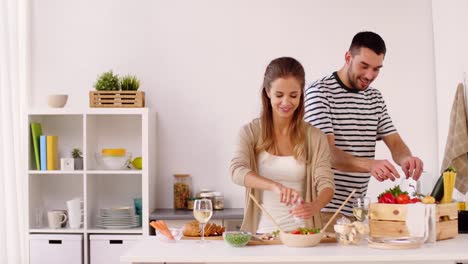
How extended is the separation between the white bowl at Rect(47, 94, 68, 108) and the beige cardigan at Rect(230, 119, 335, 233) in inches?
90.5

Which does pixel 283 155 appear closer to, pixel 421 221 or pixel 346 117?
pixel 346 117

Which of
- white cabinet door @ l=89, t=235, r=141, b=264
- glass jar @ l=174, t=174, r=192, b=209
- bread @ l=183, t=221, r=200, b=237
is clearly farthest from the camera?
glass jar @ l=174, t=174, r=192, b=209

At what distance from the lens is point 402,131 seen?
5.57 m

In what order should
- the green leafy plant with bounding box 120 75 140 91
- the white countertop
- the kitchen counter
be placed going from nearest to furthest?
1. the white countertop
2. the kitchen counter
3. the green leafy plant with bounding box 120 75 140 91

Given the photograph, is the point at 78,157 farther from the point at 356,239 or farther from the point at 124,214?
the point at 356,239

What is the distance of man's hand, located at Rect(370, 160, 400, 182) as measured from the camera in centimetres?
336

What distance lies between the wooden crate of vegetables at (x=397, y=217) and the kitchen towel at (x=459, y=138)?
172 centimetres

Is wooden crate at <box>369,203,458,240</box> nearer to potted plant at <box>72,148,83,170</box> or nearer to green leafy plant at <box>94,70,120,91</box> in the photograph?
green leafy plant at <box>94,70,120,91</box>

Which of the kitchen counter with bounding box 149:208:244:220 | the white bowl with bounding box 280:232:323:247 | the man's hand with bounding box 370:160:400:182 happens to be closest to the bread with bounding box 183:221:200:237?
the white bowl with bounding box 280:232:323:247

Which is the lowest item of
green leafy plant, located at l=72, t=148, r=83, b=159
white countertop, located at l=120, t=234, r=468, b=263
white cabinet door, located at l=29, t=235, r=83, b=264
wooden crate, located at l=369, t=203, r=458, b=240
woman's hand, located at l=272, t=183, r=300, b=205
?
white cabinet door, located at l=29, t=235, r=83, b=264

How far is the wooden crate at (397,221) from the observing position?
3.17 metres

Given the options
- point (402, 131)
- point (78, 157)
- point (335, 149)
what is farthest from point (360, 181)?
point (78, 157)

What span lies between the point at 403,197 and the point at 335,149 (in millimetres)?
565

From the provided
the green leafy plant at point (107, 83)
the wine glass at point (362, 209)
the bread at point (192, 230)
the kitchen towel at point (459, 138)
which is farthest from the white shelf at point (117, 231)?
the wine glass at point (362, 209)
